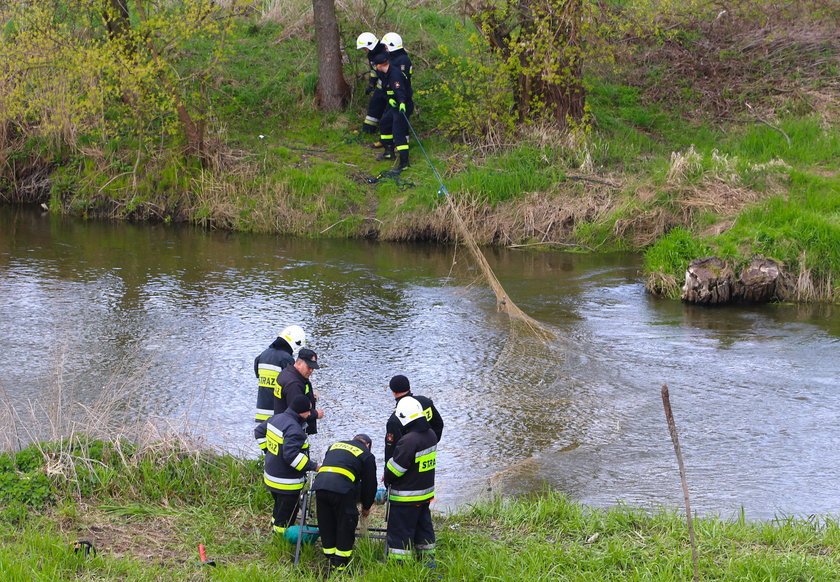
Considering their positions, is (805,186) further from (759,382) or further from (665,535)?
A: (665,535)

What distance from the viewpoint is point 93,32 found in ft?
63.1

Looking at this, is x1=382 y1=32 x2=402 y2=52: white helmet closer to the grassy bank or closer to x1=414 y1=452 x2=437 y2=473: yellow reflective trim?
the grassy bank

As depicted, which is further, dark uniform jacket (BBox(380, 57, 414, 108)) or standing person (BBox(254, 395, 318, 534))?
dark uniform jacket (BBox(380, 57, 414, 108))

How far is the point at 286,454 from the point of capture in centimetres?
643

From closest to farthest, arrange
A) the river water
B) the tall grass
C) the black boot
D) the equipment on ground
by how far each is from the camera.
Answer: the tall grass < the equipment on ground < the river water < the black boot

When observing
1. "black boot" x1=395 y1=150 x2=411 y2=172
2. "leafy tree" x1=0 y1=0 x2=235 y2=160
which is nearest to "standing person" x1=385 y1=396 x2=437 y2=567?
"leafy tree" x1=0 y1=0 x2=235 y2=160

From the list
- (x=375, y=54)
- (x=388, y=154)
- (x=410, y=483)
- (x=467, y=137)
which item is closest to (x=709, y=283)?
(x=467, y=137)

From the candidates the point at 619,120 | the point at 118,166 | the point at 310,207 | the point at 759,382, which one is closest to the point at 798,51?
the point at 619,120

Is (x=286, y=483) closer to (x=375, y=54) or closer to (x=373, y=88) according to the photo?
(x=375, y=54)

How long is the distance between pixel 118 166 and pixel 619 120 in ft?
34.7

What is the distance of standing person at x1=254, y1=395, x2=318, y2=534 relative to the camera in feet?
21.1

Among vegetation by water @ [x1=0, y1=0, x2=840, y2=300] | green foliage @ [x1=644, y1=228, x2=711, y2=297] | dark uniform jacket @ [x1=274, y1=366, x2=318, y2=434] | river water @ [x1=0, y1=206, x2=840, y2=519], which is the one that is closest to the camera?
dark uniform jacket @ [x1=274, y1=366, x2=318, y2=434]

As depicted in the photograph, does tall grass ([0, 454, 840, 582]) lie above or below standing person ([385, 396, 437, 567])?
A: below

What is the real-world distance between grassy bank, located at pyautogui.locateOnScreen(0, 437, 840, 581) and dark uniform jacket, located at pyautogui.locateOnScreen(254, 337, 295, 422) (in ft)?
1.64
